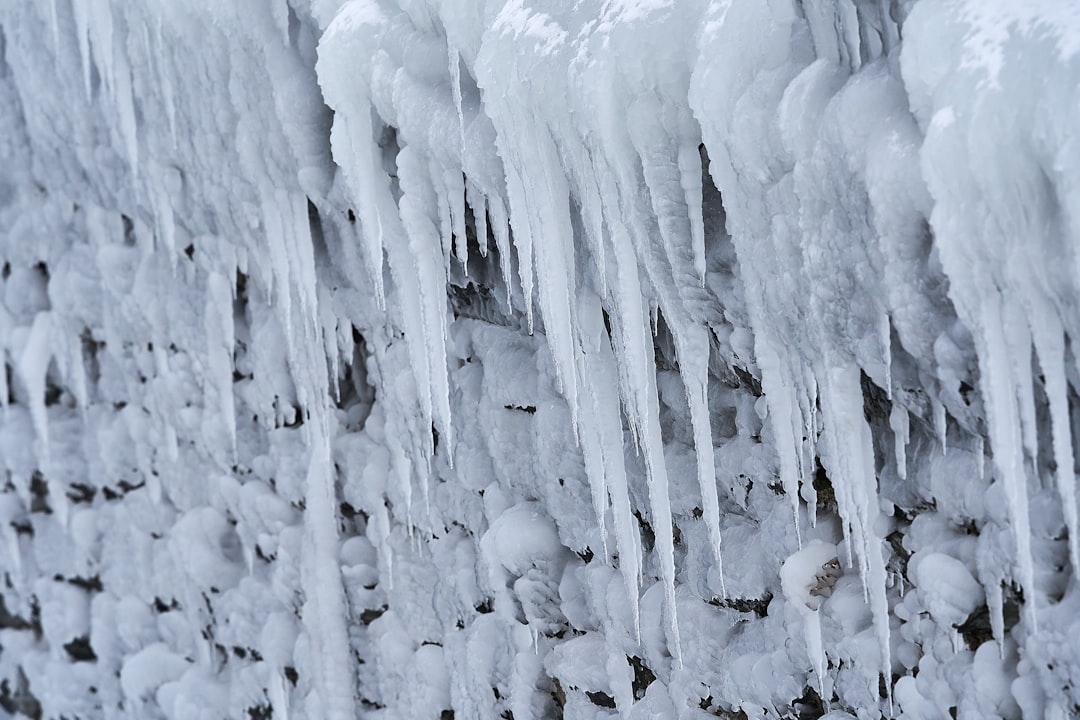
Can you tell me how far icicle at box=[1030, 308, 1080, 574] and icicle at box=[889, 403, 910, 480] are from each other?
214mm

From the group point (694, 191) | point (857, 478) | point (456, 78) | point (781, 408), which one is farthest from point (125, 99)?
point (857, 478)

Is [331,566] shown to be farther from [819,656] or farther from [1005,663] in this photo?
[1005,663]

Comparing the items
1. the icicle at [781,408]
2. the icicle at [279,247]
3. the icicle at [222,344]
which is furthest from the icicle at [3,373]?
the icicle at [781,408]

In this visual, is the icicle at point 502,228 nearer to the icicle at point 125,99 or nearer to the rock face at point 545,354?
the rock face at point 545,354

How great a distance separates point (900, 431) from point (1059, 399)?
11.2 inches

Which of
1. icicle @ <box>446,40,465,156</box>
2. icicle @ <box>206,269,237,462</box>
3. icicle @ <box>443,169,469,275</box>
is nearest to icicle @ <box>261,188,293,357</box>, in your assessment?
icicle @ <box>206,269,237,462</box>

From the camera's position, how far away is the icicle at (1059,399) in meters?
0.91

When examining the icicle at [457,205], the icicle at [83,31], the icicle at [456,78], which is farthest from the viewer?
the icicle at [83,31]

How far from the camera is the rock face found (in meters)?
1.00

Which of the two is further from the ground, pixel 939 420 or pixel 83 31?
pixel 83 31

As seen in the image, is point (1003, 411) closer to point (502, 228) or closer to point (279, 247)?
point (502, 228)

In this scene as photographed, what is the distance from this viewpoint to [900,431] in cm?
121

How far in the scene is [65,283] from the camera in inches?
95.7

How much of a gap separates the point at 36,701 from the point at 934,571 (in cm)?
238
